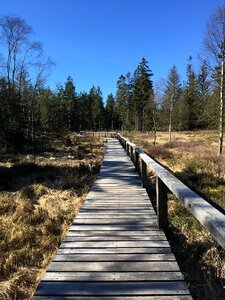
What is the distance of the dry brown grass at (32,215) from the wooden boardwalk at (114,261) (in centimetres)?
68

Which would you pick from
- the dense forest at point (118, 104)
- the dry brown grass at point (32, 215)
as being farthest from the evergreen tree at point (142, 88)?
the dry brown grass at point (32, 215)

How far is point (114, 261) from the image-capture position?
3488 mm

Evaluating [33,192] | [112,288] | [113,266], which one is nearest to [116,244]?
[113,266]

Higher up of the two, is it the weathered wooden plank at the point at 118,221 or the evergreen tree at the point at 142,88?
the evergreen tree at the point at 142,88

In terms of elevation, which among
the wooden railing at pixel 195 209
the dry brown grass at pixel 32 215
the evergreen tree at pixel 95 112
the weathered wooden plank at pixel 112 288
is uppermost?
the evergreen tree at pixel 95 112

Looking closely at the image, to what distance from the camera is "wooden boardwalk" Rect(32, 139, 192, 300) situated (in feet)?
9.32

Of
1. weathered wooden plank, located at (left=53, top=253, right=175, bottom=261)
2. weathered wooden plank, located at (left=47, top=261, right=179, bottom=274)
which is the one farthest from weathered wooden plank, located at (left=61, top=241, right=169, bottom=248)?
weathered wooden plank, located at (left=47, top=261, right=179, bottom=274)

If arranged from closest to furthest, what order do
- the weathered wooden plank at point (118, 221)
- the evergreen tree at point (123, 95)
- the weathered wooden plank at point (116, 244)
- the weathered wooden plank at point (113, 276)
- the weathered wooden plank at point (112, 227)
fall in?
the weathered wooden plank at point (113, 276) → the weathered wooden plank at point (116, 244) → the weathered wooden plank at point (112, 227) → the weathered wooden plank at point (118, 221) → the evergreen tree at point (123, 95)

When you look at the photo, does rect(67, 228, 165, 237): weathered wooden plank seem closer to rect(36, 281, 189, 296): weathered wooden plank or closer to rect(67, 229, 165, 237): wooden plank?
rect(67, 229, 165, 237): wooden plank

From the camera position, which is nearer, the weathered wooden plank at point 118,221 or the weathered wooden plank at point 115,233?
the weathered wooden plank at point 115,233

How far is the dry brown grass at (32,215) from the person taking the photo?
13.7 feet

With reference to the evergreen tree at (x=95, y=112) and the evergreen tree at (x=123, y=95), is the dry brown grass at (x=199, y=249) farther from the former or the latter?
the evergreen tree at (x=95, y=112)

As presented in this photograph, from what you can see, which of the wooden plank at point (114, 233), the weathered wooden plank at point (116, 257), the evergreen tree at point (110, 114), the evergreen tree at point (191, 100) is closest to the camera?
the weathered wooden plank at point (116, 257)

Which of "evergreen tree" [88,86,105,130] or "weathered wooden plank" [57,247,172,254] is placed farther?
"evergreen tree" [88,86,105,130]
